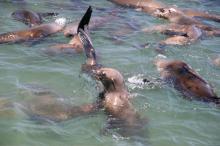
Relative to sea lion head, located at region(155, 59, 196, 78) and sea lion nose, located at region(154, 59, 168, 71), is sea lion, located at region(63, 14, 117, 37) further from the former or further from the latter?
sea lion head, located at region(155, 59, 196, 78)

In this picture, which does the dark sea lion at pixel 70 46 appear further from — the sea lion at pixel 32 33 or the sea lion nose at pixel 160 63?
the sea lion nose at pixel 160 63

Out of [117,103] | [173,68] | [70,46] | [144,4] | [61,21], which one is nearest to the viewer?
[117,103]

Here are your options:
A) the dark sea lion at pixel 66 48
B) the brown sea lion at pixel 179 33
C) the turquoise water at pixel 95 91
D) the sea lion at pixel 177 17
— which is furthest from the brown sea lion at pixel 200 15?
the dark sea lion at pixel 66 48

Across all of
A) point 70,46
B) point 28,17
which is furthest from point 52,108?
point 28,17

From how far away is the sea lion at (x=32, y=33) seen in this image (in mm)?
9133

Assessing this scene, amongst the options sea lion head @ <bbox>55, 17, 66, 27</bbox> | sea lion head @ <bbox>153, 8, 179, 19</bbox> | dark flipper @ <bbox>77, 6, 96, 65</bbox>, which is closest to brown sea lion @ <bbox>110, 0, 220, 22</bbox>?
sea lion head @ <bbox>153, 8, 179, 19</bbox>

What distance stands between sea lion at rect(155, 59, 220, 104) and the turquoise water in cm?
11

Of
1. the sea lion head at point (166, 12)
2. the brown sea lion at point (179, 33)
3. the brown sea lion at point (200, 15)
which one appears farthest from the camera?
the brown sea lion at point (200, 15)

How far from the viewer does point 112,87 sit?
709 centimetres

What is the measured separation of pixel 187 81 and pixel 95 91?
56.5 inches

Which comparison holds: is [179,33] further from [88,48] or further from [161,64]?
[88,48]

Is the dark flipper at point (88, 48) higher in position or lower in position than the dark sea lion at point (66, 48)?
higher

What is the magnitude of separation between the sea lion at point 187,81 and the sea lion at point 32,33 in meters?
2.46

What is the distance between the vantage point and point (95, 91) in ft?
24.9
